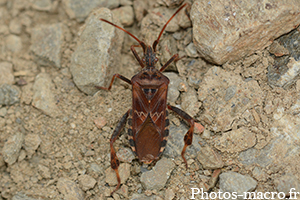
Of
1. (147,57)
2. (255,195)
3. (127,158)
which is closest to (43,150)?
(127,158)

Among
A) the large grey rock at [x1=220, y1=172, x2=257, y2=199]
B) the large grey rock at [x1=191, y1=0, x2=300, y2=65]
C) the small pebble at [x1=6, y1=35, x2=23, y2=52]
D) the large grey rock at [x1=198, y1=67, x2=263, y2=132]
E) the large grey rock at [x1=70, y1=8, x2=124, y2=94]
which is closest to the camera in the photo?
the large grey rock at [x1=220, y1=172, x2=257, y2=199]

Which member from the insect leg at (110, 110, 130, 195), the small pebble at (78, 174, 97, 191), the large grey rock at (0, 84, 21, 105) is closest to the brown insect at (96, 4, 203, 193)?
the insect leg at (110, 110, 130, 195)

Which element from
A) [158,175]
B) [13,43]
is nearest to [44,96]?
[13,43]

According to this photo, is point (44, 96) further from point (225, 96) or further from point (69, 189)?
point (225, 96)

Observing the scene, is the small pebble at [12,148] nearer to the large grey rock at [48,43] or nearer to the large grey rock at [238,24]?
the large grey rock at [48,43]

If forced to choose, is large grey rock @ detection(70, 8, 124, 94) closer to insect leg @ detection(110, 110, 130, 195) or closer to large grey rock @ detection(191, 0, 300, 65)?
insect leg @ detection(110, 110, 130, 195)

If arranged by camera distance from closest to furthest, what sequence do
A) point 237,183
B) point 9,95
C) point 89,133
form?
point 237,183, point 89,133, point 9,95
